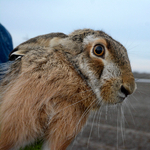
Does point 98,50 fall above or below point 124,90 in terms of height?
above

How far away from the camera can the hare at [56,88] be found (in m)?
0.39

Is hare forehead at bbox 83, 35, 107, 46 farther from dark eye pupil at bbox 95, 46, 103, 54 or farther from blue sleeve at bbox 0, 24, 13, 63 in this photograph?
blue sleeve at bbox 0, 24, 13, 63

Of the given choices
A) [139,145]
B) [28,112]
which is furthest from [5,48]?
[139,145]

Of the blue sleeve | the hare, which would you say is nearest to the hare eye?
the hare

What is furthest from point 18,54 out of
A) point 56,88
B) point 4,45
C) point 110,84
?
point 4,45

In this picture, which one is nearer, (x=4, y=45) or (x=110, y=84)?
(x=110, y=84)

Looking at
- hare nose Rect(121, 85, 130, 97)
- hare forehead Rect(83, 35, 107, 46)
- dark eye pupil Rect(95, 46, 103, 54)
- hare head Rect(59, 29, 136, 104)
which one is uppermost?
hare forehead Rect(83, 35, 107, 46)

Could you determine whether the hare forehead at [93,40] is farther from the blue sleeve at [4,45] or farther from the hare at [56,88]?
the blue sleeve at [4,45]

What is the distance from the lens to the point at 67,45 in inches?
18.0

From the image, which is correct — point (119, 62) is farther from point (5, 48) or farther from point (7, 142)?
point (5, 48)

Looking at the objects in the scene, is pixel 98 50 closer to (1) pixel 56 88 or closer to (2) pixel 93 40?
(2) pixel 93 40

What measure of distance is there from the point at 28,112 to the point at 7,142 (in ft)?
0.33

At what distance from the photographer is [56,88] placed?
390mm

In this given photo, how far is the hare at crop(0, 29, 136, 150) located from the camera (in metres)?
0.39
